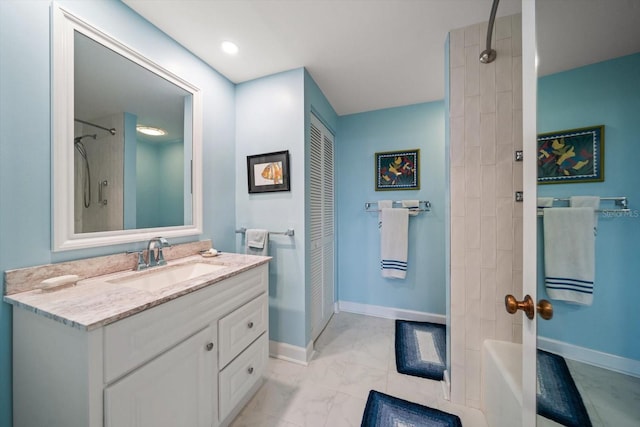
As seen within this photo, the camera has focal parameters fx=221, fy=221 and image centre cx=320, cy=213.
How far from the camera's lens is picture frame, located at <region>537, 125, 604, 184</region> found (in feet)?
2.08

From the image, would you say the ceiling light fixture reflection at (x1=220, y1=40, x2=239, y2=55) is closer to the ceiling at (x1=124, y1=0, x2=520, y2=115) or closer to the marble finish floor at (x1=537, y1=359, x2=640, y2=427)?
the ceiling at (x1=124, y1=0, x2=520, y2=115)

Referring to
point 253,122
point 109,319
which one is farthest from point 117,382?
point 253,122

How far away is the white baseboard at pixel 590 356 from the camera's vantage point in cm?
59

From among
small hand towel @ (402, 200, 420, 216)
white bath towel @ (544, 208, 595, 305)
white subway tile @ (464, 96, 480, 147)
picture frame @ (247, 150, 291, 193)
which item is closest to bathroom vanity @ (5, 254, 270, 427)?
picture frame @ (247, 150, 291, 193)

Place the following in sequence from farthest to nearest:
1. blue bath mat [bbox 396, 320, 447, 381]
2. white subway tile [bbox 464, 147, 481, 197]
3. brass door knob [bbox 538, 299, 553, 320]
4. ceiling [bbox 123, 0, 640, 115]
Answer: blue bath mat [bbox 396, 320, 447, 381] < white subway tile [bbox 464, 147, 481, 197] < ceiling [bbox 123, 0, 640, 115] < brass door knob [bbox 538, 299, 553, 320]

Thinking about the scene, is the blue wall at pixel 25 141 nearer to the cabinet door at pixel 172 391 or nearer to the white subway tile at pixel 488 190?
the cabinet door at pixel 172 391

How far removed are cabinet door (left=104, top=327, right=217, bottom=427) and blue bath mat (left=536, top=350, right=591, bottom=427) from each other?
1.25 m

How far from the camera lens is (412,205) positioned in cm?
231

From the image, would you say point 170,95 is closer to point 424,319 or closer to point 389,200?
point 389,200

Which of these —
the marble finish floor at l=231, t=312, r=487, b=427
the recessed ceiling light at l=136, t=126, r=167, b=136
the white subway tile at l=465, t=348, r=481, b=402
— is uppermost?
the recessed ceiling light at l=136, t=126, r=167, b=136

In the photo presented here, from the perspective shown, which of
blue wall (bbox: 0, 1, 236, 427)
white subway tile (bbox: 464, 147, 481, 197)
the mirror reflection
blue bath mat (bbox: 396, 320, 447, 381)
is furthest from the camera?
blue bath mat (bbox: 396, 320, 447, 381)

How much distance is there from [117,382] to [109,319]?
8.9 inches

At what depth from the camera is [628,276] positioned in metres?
0.59

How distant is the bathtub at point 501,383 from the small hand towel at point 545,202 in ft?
2.56
